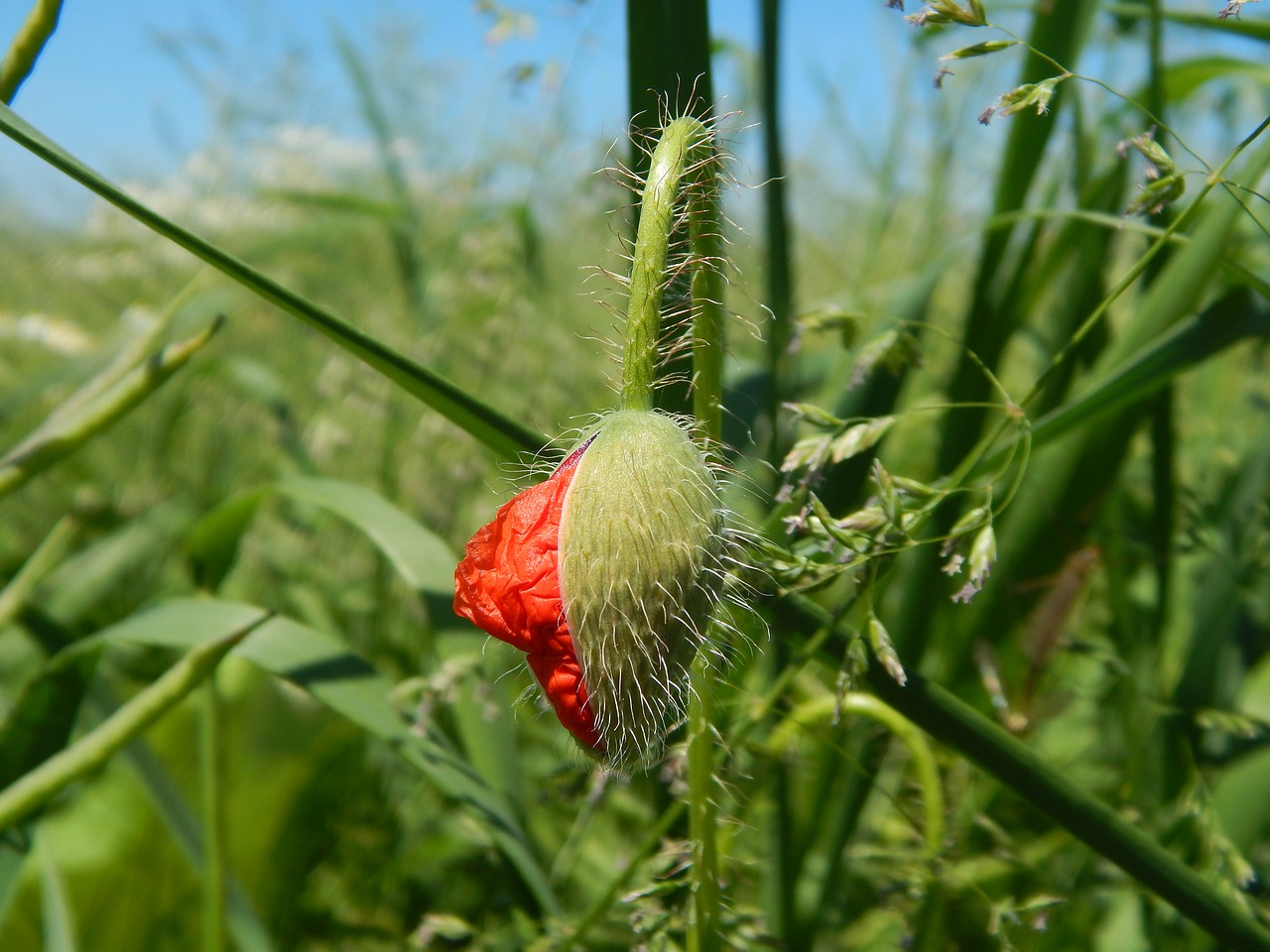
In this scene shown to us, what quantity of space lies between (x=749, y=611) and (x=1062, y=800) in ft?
1.11

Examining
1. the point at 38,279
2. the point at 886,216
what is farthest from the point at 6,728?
the point at 38,279

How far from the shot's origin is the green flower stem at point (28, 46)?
88 cm

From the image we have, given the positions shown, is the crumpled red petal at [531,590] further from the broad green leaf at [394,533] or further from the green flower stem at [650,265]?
the broad green leaf at [394,533]

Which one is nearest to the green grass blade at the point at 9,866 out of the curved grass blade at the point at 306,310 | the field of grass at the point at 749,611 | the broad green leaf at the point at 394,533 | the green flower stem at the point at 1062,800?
the field of grass at the point at 749,611

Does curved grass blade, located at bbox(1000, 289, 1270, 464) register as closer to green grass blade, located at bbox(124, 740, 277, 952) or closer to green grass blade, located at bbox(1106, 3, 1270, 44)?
green grass blade, located at bbox(1106, 3, 1270, 44)

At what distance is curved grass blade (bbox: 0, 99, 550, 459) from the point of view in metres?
0.75

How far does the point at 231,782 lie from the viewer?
1.38 meters

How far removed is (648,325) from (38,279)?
3.04 m

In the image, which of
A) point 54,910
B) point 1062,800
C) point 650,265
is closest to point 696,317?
point 650,265

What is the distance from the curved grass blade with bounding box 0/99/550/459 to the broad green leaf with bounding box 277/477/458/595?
1.17 ft

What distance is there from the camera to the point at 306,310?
31.4 inches

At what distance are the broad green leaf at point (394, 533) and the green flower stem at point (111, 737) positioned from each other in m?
0.28

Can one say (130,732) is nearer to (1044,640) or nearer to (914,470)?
(1044,640)

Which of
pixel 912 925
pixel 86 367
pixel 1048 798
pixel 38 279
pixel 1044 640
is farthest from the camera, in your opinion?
pixel 38 279
